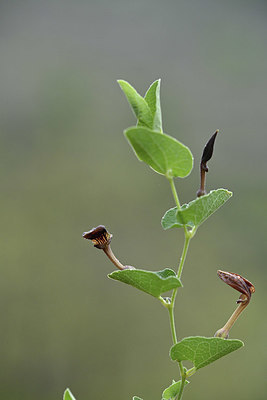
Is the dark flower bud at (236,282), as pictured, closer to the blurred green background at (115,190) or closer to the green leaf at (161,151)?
the green leaf at (161,151)

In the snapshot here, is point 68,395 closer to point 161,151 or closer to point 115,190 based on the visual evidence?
point 161,151

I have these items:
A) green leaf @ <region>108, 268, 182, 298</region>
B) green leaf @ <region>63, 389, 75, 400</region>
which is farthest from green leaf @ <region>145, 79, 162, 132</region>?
green leaf @ <region>63, 389, 75, 400</region>

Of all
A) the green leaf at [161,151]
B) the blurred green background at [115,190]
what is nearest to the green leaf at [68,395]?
the green leaf at [161,151]

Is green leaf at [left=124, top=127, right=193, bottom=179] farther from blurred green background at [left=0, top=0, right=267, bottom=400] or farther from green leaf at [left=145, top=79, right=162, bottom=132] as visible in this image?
blurred green background at [left=0, top=0, right=267, bottom=400]

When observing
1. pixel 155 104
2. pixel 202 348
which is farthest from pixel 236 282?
pixel 155 104

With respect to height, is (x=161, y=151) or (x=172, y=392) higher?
(x=161, y=151)

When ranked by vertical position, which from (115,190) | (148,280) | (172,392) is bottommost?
(172,392)
